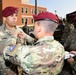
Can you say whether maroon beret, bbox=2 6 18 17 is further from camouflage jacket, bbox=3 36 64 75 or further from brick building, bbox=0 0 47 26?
brick building, bbox=0 0 47 26

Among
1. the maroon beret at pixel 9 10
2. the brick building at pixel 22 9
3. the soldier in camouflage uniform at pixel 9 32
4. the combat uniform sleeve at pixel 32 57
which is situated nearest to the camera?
the combat uniform sleeve at pixel 32 57

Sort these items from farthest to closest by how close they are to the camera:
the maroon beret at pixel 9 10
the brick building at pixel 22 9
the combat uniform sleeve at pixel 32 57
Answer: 1. the brick building at pixel 22 9
2. the maroon beret at pixel 9 10
3. the combat uniform sleeve at pixel 32 57

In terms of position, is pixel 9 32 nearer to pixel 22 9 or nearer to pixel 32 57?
pixel 32 57

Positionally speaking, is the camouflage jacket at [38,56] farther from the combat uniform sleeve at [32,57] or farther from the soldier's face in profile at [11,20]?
the soldier's face in profile at [11,20]

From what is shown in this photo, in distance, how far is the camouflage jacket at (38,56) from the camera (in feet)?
7.50

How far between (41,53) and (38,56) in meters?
0.04

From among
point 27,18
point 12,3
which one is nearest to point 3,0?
point 12,3

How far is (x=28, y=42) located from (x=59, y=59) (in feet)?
5.48

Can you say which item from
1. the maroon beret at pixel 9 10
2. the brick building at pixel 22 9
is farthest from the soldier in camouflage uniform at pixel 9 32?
the brick building at pixel 22 9

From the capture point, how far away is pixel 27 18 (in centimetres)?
6134

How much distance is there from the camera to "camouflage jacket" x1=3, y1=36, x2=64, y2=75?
90.0 inches

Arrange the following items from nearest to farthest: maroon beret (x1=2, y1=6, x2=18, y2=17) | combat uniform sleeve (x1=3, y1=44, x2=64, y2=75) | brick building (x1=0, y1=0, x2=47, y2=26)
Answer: combat uniform sleeve (x1=3, y1=44, x2=64, y2=75), maroon beret (x1=2, y1=6, x2=18, y2=17), brick building (x1=0, y1=0, x2=47, y2=26)

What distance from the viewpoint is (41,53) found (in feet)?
7.57

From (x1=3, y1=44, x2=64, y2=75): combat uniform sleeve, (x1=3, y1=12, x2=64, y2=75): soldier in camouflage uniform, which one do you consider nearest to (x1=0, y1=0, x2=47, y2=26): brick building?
(x1=3, y1=12, x2=64, y2=75): soldier in camouflage uniform
